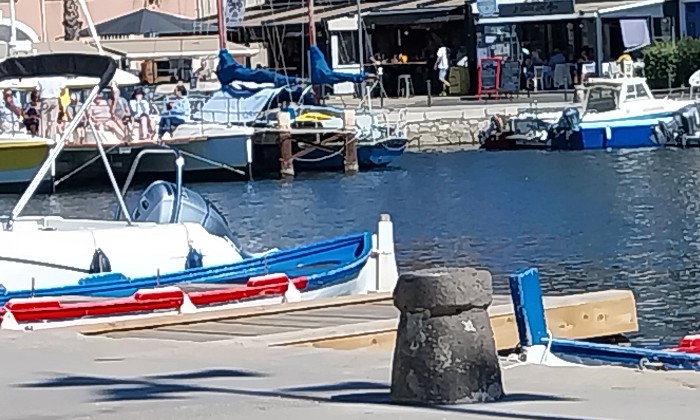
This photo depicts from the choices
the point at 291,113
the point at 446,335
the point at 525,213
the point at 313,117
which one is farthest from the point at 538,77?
the point at 446,335

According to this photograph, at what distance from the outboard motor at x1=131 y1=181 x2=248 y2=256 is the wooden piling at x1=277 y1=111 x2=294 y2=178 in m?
23.8

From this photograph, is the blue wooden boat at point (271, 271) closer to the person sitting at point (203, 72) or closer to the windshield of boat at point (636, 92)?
the windshield of boat at point (636, 92)

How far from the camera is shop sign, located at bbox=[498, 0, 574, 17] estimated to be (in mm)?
53781

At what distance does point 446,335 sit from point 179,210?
10277mm

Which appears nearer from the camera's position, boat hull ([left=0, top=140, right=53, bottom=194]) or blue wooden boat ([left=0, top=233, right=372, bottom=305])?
blue wooden boat ([left=0, top=233, right=372, bottom=305])

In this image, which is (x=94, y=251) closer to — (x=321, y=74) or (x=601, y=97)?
(x=321, y=74)

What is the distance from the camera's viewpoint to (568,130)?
45.8m

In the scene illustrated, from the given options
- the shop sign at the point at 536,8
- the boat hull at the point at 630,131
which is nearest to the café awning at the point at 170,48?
the shop sign at the point at 536,8

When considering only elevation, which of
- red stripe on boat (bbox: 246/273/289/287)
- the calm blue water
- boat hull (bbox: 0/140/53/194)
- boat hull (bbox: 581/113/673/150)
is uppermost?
red stripe on boat (bbox: 246/273/289/287)

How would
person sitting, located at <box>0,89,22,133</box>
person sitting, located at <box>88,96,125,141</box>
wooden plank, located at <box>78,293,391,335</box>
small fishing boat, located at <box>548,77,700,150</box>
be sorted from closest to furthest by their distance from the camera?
wooden plank, located at <box>78,293,391,335</box> < person sitting, located at <box>88,96,125,141</box> < person sitting, located at <box>0,89,22,133</box> < small fishing boat, located at <box>548,77,700,150</box>

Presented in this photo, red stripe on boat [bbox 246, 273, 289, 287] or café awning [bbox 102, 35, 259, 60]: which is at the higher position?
café awning [bbox 102, 35, 259, 60]

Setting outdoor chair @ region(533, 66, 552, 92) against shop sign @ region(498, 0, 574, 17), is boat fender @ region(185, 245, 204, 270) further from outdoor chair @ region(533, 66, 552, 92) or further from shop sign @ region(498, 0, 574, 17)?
outdoor chair @ region(533, 66, 552, 92)

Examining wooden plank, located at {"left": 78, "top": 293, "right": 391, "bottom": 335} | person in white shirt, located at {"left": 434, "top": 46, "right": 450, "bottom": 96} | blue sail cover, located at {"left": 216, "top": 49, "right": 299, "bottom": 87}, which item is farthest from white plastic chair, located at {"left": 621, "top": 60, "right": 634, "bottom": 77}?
wooden plank, located at {"left": 78, "top": 293, "right": 391, "bottom": 335}

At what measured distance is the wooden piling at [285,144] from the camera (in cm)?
4256
